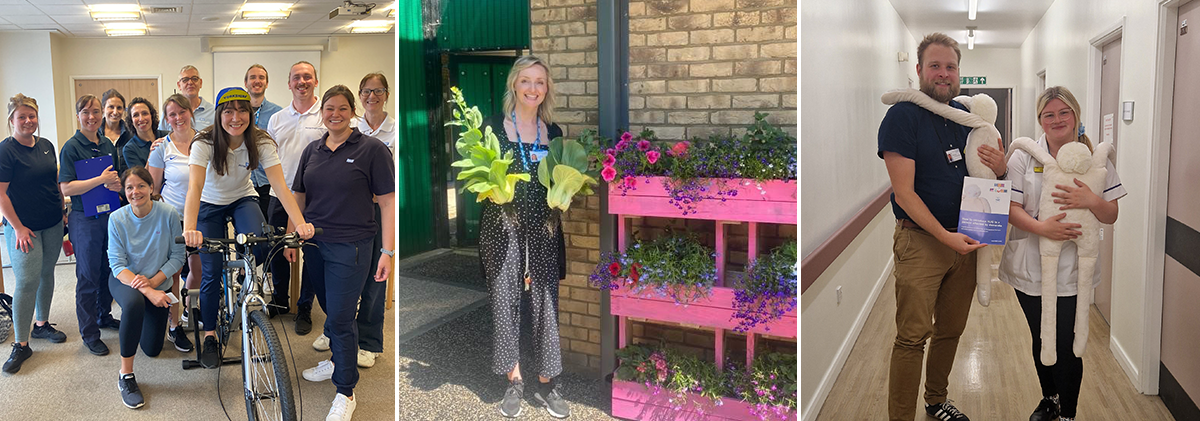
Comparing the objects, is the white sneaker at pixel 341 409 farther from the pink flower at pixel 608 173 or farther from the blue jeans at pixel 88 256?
the blue jeans at pixel 88 256

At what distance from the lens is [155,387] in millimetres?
3492

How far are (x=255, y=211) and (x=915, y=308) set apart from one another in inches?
110

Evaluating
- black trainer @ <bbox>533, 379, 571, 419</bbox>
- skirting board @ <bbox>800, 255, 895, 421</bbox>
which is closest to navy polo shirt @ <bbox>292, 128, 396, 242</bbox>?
black trainer @ <bbox>533, 379, 571, 419</bbox>

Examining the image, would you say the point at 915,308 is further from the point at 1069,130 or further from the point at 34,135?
the point at 34,135

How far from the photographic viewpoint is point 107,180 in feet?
12.5

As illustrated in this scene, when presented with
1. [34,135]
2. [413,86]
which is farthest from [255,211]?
[413,86]

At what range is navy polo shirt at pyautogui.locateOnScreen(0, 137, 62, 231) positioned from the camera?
138 inches

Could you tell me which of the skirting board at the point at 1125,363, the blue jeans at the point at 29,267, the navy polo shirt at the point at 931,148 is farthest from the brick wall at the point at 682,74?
the blue jeans at the point at 29,267

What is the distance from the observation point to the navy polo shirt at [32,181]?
3.50 meters

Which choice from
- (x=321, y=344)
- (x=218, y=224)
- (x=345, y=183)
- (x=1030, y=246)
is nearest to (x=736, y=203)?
(x=1030, y=246)

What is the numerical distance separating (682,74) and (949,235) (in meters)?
0.78

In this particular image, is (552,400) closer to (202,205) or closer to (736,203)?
(736,203)

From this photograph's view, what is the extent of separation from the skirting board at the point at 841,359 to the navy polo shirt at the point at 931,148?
0.85 feet

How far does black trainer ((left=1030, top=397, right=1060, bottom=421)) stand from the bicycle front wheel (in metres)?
2.24
